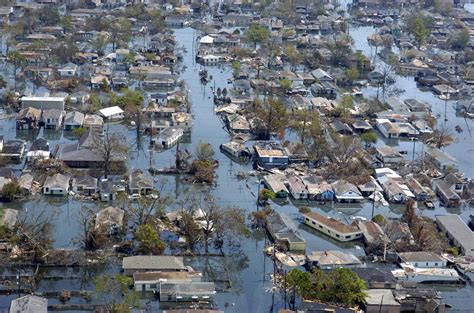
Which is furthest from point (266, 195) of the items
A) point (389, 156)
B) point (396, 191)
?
point (389, 156)

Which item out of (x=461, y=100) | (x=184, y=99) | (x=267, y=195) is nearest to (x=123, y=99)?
(x=184, y=99)

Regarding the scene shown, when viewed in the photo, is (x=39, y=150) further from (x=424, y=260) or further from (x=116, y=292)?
(x=424, y=260)

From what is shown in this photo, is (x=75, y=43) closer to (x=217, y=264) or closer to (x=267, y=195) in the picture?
(x=267, y=195)

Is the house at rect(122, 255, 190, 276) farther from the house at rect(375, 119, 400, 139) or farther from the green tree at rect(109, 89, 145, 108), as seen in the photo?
the house at rect(375, 119, 400, 139)

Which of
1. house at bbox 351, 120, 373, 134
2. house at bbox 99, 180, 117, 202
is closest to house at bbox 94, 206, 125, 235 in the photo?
house at bbox 99, 180, 117, 202

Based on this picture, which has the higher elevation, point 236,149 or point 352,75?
point 236,149

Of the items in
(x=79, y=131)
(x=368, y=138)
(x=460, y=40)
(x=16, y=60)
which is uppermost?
(x=16, y=60)

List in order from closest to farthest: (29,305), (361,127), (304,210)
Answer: (29,305) < (304,210) < (361,127)
